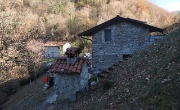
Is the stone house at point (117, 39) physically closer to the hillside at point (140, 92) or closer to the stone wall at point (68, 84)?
the hillside at point (140, 92)

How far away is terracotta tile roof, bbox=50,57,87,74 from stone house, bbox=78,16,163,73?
20.4ft

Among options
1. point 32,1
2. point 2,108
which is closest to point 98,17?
point 32,1

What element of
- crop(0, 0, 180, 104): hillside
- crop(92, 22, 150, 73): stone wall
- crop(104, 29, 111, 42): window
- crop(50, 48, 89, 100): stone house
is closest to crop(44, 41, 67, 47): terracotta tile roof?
crop(0, 0, 180, 104): hillside

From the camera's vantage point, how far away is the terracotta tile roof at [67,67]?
495 inches

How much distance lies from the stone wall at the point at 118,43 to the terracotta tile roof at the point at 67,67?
20.4 feet

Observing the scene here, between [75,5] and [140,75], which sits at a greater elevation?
[75,5]

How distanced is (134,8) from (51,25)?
978 inches

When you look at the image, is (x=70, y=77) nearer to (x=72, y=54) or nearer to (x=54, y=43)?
(x=72, y=54)

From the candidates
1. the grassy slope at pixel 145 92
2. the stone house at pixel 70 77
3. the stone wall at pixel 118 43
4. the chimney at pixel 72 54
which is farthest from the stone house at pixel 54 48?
the grassy slope at pixel 145 92

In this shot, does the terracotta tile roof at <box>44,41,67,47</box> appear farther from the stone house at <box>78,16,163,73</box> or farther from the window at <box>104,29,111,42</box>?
the window at <box>104,29,111,42</box>

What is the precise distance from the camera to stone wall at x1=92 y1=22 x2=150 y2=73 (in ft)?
62.1

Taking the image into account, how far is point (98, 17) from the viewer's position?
58219 mm

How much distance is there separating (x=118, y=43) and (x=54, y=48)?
1259 inches

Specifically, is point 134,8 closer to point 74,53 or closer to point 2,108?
point 2,108
